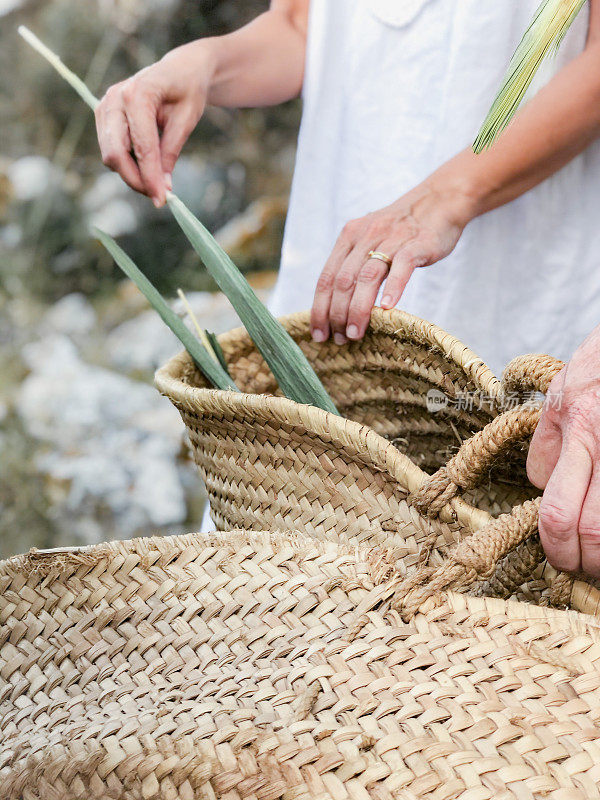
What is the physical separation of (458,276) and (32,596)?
0.62 metres

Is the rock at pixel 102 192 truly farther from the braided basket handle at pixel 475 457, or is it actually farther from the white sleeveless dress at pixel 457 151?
the braided basket handle at pixel 475 457

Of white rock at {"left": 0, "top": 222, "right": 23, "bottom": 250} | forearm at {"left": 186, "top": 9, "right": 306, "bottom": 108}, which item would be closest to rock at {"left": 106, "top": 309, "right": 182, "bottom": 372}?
white rock at {"left": 0, "top": 222, "right": 23, "bottom": 250}

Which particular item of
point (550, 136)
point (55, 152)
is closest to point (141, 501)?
point (55, 152)

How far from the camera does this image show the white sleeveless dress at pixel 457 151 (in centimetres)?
93

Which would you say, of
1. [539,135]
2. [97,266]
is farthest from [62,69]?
[97,266]

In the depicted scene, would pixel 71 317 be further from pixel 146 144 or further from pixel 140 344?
pixel 146 144

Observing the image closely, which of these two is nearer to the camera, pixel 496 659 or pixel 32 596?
pixel 496 659

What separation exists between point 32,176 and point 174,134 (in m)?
1.53

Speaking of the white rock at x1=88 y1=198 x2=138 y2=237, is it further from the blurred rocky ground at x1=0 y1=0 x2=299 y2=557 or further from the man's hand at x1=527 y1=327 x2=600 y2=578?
the man's hand at x1=527 y1=327 x2=600 y2=578

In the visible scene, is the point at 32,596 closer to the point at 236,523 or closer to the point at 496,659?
the point at 236,523

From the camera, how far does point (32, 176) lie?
227 cm

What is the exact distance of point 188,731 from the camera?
450 mm

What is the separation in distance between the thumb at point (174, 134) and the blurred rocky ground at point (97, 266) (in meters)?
1.21

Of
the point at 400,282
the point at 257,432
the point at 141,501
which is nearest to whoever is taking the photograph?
the point at 257,432
